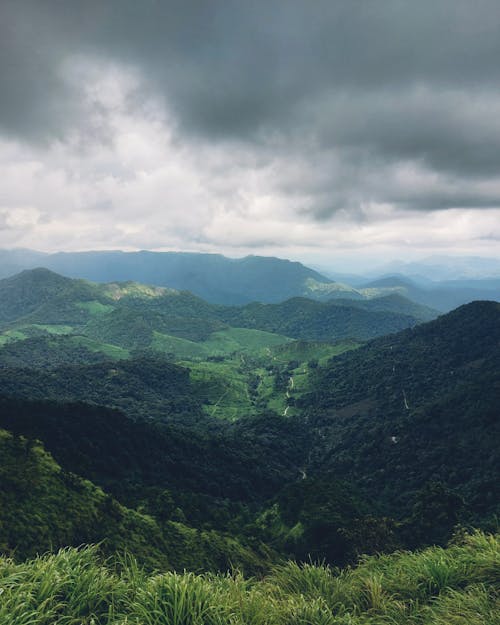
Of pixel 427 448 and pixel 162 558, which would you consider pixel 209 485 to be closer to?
pixel 162 558

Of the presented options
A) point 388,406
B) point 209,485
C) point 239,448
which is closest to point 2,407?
point 209,485

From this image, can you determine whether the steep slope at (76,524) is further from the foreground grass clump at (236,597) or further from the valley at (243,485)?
the foreground grass clump at (236,597)

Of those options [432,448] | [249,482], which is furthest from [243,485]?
[432,448]

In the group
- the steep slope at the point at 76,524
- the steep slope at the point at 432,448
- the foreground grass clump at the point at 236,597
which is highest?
the foreground grass clump at the point at 236,597

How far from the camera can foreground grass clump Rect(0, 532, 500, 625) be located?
1127cm

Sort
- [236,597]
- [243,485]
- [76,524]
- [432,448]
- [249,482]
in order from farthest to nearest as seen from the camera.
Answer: [432,448], [249,482], [243,485], [76,524], [236,597]

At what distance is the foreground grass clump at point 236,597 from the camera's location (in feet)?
37.0

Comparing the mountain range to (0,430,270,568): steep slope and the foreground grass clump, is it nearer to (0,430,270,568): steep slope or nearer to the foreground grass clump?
(0,430,270,568): steep slope

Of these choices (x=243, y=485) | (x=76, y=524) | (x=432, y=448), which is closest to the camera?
(x=76, y=524)

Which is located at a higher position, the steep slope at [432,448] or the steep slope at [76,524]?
the steep slope at [76,524]

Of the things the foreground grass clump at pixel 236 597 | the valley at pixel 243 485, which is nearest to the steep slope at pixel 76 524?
the valley at pixel 243 485

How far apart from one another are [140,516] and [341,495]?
56.9m

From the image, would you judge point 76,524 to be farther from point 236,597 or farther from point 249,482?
point 249,482

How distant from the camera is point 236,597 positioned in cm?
1285
